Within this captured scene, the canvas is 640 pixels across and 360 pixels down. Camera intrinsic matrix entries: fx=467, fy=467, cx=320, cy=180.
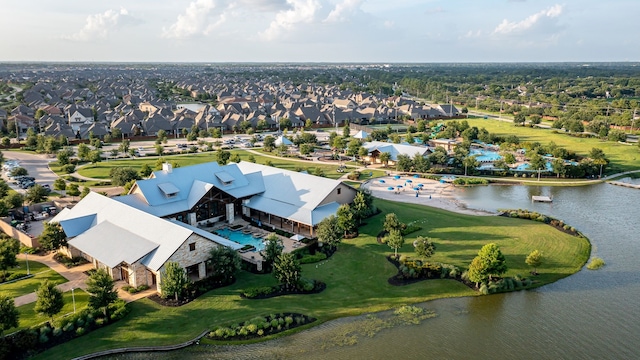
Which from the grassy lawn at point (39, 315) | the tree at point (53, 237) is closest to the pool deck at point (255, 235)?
the grassy lawn at point (39, 315)

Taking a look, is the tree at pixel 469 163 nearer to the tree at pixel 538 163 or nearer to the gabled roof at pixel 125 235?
the tree at pixel 538 163

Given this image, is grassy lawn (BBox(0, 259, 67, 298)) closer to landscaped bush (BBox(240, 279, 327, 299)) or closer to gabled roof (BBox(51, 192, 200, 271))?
gabled roof (BBox(51, 192, 200, 271))

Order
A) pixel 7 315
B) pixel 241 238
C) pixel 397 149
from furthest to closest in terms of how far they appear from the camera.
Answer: pixel 397 149, pixel 241 238, pixel 7 315

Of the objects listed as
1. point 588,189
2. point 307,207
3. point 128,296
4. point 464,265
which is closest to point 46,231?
point 128,296

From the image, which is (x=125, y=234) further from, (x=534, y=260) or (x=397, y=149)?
(x=397, y=149)

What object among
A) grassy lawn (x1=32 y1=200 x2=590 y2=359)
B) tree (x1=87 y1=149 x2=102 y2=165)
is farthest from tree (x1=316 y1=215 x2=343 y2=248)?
tree (x1=87 y1=149 x2=102 y2=165)

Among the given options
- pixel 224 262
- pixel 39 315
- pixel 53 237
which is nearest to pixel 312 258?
pixel 224 262
